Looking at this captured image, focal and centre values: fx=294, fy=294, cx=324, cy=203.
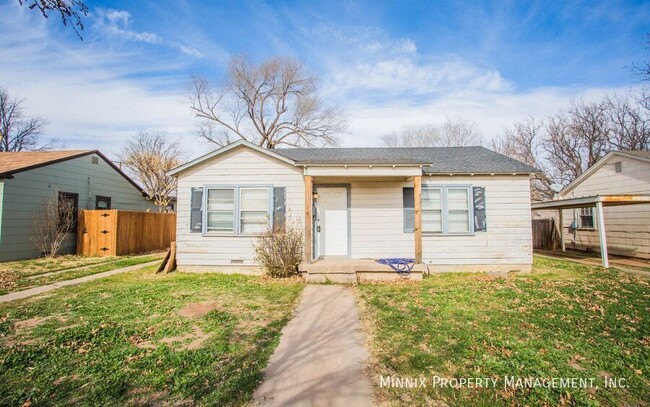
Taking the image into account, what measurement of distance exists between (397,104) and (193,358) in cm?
2033

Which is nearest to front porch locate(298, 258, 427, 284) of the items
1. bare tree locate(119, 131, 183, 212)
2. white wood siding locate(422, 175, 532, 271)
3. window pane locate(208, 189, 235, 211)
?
white wood siding locate(422, 175, 532, 271)

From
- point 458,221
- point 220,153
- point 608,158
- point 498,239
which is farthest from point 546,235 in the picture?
point 220,153

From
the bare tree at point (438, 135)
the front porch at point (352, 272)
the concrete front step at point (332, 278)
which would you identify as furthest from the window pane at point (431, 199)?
the bare tree at point (438, 135)

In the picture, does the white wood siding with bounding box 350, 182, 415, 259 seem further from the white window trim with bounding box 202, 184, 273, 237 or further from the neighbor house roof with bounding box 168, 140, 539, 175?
the white window trim with bounding box 202, 184, 273, 237

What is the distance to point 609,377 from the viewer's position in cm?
318

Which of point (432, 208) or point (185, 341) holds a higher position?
point (432, 208)

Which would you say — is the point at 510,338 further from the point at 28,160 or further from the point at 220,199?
the point at 28,160

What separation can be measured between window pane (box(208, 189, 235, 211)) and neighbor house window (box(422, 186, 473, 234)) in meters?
6.16

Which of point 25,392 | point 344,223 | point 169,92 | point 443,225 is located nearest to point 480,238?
point 443,225

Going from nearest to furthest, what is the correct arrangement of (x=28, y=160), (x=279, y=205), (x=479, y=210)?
(x=279, y=205) < (x=479, y=210) < (x=28, y=160)

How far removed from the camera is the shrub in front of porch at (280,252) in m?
8.35

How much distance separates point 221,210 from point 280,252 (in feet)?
8.23

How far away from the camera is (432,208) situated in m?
9.39

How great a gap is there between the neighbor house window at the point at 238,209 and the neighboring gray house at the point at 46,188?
8.38 m
